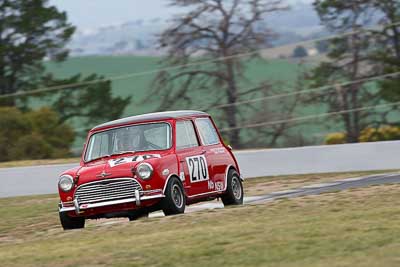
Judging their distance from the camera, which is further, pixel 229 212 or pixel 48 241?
pixel 229 212

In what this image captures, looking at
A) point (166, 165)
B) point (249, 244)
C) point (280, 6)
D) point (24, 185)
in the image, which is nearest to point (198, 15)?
point (280, 6)

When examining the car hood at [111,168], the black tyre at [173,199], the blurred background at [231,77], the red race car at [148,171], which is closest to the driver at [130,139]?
the red race car at [148,171]

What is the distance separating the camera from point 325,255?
34.5 feet

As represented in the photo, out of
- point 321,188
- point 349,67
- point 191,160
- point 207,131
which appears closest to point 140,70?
point 349,67

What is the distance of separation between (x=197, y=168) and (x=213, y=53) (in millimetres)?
21220

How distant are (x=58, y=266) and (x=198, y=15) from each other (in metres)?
28.4

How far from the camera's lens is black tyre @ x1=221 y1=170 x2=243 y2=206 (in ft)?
56.5

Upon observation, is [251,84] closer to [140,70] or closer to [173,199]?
[140,70]

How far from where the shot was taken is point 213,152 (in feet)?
56.0

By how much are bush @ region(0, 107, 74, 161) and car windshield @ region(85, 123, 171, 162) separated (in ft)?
55.5

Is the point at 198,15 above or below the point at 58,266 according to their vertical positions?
above

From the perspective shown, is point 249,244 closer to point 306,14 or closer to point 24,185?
point 24,185

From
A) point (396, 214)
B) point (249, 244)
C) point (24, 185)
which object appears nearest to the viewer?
point (249, 244)

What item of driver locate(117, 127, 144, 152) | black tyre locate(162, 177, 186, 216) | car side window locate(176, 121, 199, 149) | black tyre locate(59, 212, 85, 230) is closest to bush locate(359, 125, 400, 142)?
car side window locate(176, 121, 199, 149)
